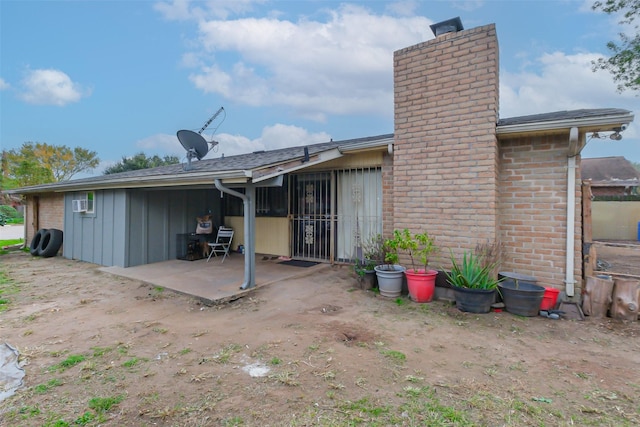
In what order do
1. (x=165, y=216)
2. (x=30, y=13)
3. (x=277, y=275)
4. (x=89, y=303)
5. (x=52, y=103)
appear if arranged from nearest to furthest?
(x=89, y=303) < (x=277, y=275) < (x=165, y=216) < (x=30, y=13) < (x=52, y=103)

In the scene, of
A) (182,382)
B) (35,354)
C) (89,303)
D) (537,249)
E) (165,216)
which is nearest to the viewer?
(182,382)

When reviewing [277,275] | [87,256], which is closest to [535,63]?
[277,275]

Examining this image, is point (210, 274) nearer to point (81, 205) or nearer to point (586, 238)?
point (81, 205)

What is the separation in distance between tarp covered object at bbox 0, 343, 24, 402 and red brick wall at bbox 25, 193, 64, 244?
848 centimetres

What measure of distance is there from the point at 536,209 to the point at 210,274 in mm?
5751

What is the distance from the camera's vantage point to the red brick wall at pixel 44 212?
10.0m

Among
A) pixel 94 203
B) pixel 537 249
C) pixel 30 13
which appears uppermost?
pixel 30 13

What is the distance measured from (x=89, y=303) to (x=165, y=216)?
3.35 meters

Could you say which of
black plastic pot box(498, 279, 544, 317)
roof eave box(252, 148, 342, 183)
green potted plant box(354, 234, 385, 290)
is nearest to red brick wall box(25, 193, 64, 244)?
roof eave box(252, 148, 342, 183)

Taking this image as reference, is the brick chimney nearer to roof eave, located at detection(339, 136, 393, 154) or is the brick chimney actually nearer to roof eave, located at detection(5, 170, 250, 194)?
roof eave, located at detection(339, 136, 393, 154)

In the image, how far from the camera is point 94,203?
7973mm

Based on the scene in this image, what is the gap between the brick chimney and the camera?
443 cm

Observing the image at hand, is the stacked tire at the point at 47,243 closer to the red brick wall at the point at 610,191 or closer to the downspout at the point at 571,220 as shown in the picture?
the downspout at the point at 571,220

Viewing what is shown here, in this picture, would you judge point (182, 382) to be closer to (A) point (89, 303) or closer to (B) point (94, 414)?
(B) point (94, 414)
